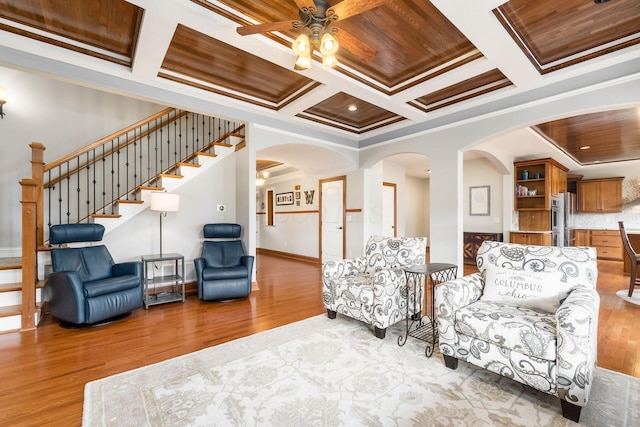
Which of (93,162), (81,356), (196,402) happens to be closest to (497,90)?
(196,402)

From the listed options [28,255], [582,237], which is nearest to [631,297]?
[582,237]

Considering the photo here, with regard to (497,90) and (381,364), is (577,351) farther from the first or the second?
(497,90)

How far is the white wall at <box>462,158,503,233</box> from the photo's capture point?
656 centimetres

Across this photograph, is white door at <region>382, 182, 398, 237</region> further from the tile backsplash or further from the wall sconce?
the wall sconce

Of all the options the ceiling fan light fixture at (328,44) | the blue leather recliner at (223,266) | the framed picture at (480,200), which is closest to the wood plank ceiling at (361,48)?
the ceiling fan light fixture at (328,44)

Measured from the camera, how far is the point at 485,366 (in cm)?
199

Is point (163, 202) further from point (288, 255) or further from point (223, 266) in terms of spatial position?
point (288, 255)

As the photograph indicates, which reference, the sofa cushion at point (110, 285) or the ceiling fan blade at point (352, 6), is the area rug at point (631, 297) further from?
the sofa cushion at point (110, 285)

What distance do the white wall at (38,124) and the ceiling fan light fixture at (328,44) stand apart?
5.03 metres

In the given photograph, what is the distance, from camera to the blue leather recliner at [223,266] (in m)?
3.82

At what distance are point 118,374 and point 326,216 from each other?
5370mm

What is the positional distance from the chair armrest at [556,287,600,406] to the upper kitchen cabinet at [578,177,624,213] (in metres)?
8.56

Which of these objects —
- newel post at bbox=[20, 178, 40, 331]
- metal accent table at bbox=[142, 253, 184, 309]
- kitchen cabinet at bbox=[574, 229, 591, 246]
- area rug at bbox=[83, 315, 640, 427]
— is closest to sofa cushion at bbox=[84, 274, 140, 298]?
metal accent table at bbox=[142, 253, 184, 309]

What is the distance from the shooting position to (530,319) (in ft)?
6.30
